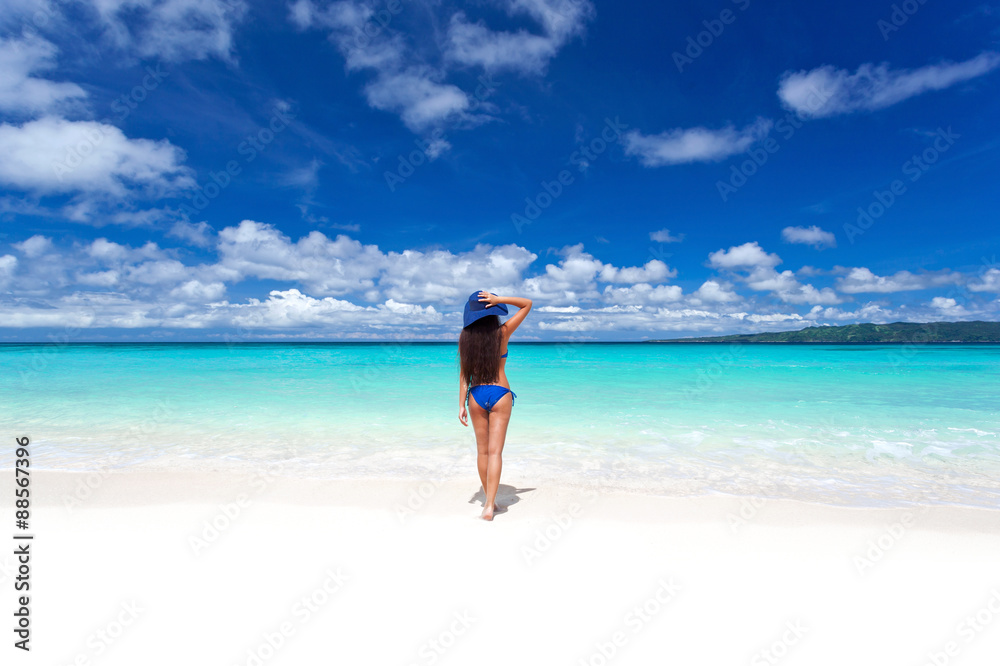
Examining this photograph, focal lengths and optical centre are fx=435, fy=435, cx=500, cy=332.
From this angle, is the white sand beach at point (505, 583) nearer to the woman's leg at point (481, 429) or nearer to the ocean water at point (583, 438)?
the woman's leg at point (481, 429)

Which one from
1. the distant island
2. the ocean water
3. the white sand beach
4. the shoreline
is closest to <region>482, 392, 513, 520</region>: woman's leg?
the white sand beach

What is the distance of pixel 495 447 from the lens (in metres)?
4.46

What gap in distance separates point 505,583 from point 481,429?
157 centimetres

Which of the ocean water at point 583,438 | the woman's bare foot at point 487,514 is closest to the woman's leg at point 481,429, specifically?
the woman's bare foot at point 487,514

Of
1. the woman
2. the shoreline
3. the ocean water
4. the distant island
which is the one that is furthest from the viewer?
the distant island

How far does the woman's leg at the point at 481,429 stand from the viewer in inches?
176

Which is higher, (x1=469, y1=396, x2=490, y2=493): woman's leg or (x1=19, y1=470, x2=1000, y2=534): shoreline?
(x1=469, y1=396, x2=490, y2=493): woman's leg

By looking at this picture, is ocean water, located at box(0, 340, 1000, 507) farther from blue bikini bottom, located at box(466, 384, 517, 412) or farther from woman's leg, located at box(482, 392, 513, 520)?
blue bikini bottom, located at box(466, 384, 517, 412)

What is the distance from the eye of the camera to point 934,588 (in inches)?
125

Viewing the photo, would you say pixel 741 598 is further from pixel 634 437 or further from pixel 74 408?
pixel 74 408

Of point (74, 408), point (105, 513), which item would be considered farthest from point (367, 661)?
point (74, 408)

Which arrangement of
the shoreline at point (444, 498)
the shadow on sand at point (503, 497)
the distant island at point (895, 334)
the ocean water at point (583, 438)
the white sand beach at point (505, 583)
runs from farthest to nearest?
the distant island at point (895, 334) < the ocean water at point (583, 438) < the shadow on sand at point (503, 497) < the shoreline at point (444, 498) < the white sand beach at point (505, 583)

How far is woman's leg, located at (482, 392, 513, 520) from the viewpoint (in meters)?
4.38

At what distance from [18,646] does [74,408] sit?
1170 centimetres
